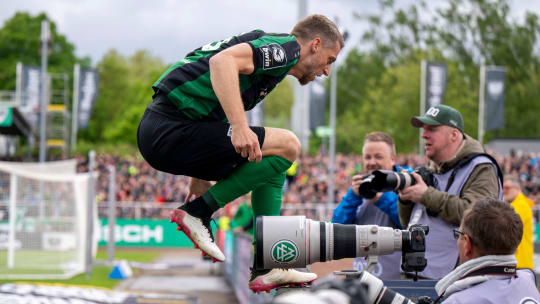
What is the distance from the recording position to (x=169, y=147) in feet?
11.0

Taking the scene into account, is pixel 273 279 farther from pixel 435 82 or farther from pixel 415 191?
pixel 435 82

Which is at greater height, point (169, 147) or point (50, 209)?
point (169, 147)

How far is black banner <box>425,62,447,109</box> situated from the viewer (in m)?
27.2

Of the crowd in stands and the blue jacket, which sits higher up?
the blue jacket

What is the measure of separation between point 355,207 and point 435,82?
75.5 ft

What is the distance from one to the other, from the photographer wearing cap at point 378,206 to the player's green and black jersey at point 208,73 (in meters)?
1.88

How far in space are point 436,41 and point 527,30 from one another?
640 cm

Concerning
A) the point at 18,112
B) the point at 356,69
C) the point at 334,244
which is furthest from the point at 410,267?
the point at 356,69

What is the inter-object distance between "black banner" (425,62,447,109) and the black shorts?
24.7 meters

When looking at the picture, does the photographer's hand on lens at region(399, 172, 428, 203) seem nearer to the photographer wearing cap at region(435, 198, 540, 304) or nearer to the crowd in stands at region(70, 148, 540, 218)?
the photographer wearing cap at region(435, 198, 540, 304)

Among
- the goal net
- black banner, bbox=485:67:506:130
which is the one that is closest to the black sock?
the goal net

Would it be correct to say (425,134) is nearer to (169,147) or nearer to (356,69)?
(169,147)

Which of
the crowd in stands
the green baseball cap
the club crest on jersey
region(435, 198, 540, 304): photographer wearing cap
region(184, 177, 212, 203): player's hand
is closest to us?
region(435, 198, 540, 304): photographer wearing cap

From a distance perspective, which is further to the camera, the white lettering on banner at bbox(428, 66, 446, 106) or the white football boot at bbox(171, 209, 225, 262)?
the white lettering on banner at bbox(428, 66, 446, 106)
